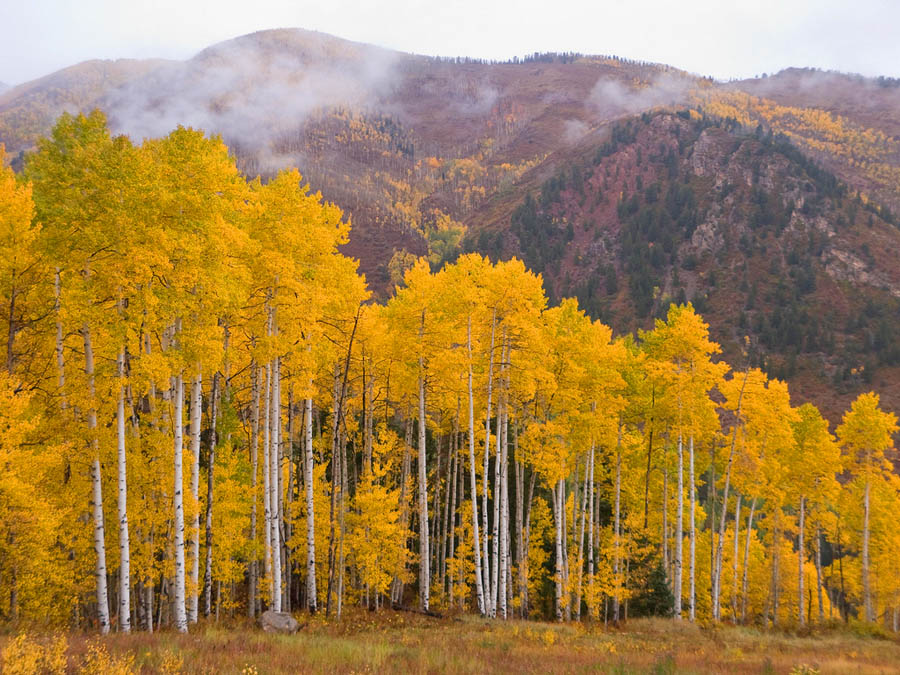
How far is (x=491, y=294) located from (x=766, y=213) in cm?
16025

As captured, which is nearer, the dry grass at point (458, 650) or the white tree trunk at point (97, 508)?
the dry grass at point (458, 650)

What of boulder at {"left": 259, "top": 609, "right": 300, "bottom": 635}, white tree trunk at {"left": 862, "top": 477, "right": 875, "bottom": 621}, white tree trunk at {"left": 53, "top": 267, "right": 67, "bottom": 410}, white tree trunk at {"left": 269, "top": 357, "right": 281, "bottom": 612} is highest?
white tree trunk at {"left": 53, "top": 267, "right": 67, "bottom": 410}

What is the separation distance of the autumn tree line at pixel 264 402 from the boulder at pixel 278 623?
0.98 m

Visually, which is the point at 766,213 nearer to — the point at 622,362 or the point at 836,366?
the point at 836,366

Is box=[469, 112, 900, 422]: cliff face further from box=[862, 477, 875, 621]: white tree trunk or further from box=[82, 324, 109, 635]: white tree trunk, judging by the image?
box=[82, 324, 109, 635]: white tree trunk

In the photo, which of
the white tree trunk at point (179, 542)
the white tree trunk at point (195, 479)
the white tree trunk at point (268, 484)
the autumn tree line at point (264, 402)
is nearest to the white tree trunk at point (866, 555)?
the autumn tree line at point (264, 402)

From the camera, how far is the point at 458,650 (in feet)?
39.6

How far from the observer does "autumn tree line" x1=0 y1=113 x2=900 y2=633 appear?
1220cm

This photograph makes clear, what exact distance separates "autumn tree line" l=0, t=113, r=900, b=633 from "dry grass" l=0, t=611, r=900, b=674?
222cm

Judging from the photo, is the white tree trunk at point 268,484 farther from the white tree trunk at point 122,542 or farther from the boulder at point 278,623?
the white tree trunk at point 122,542

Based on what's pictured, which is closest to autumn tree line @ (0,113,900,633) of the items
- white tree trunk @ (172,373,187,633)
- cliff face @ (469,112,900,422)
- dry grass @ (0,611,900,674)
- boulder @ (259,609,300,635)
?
white tree trunk @ (172,373,187,633)

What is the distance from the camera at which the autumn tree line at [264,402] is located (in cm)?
1220

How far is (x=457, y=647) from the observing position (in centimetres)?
1241

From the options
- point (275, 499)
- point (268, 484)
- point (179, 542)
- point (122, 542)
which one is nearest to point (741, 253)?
point (275, 499)
